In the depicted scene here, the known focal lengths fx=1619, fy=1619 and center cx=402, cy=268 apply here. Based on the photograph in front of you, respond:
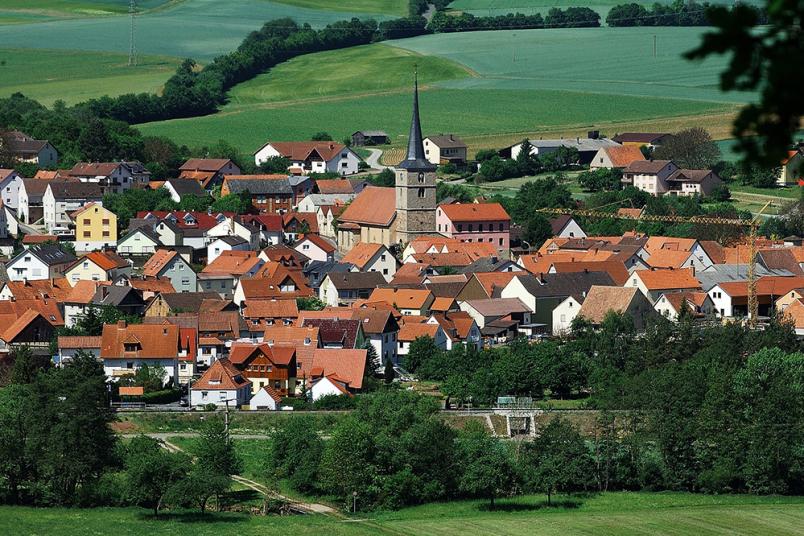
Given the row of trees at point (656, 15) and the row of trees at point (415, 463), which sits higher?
the row of trees at point (656, 15)

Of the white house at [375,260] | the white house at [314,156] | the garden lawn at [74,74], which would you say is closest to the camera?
the white house at [375,260]

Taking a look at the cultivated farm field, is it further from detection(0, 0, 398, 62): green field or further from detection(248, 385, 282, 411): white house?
detection(248, 385, 282, 411): white house

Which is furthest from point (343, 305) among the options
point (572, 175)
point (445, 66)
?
point (445, 66)

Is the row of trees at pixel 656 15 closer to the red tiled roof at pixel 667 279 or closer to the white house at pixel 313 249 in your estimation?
the white house at pixel 313 249

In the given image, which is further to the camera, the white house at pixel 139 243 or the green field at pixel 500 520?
the white house at pixel 139 243

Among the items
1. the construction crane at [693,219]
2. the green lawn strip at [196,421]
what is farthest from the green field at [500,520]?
the construction crane at [693,219]

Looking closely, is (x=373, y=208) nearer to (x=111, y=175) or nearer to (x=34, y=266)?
(x=111, y=175)

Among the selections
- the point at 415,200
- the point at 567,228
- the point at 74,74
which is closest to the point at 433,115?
the point at 74,74
